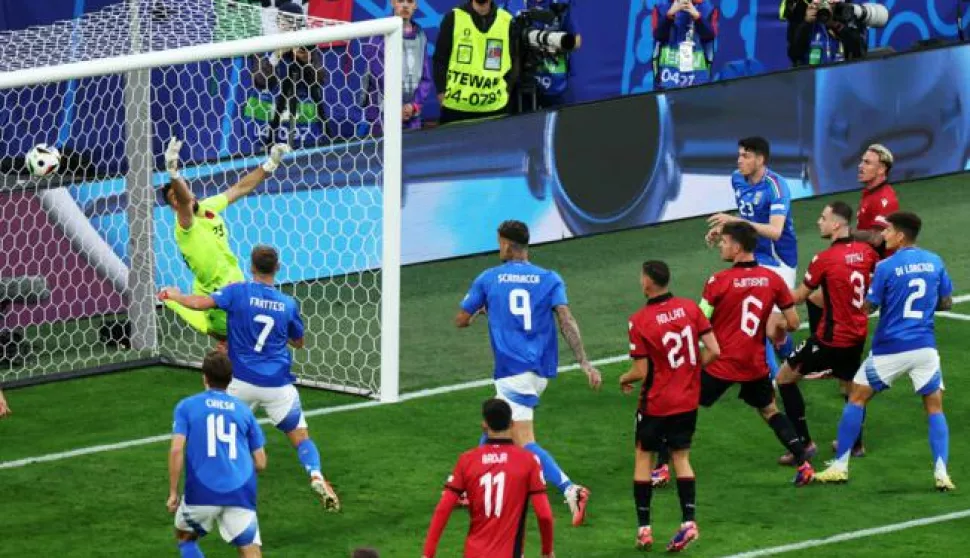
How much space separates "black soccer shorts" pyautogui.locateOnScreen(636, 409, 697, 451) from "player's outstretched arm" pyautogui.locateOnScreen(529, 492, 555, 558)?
223 cm

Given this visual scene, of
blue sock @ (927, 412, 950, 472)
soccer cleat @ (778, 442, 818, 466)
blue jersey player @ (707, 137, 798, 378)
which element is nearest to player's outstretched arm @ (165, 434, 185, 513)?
soccer cleat @ (778, 442, 818, 466)

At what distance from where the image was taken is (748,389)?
15.3m

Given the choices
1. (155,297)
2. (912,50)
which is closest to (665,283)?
(155,297)

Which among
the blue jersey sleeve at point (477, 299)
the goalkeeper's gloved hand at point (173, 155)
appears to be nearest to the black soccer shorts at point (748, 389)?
the blue jersey sleeve at point (477, 299)

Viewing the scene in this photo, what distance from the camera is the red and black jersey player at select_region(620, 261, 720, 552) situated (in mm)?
13828

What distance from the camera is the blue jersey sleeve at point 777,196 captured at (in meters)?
17.3

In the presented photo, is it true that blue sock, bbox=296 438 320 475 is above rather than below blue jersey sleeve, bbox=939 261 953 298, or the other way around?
below

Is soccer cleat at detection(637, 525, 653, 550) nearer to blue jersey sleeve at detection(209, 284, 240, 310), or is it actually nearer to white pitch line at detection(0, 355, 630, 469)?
blue jersey sleeve at detection(209, 284, 240, 310)

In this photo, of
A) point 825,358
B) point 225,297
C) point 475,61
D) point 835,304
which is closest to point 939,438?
point 825,358

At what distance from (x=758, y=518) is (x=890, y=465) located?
1.69 meters

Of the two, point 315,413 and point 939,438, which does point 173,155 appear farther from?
point 939,438

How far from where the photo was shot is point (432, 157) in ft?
71.1

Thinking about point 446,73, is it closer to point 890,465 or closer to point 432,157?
point 432,157

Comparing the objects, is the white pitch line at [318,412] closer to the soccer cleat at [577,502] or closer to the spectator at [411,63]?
the soccer cleat at [577,502]
